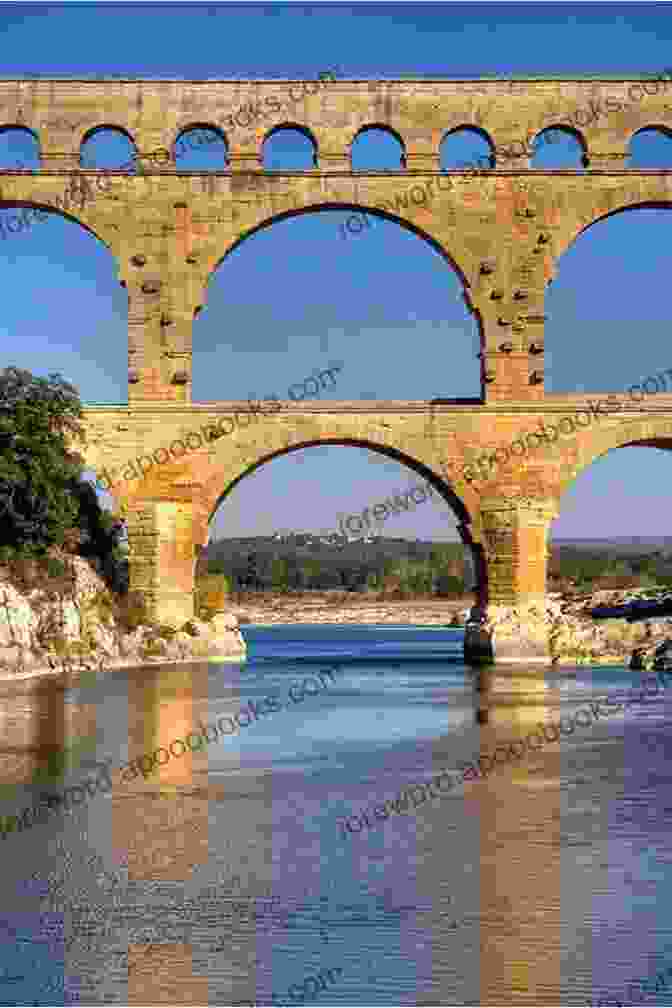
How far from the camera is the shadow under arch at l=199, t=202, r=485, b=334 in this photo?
42781 mm

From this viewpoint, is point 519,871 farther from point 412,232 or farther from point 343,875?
point 412,232

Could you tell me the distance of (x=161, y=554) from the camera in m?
42.3

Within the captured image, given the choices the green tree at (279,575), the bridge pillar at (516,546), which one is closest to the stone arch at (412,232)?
the bridge pillar at (516,546)

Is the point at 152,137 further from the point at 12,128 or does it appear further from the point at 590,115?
the point at 590,115

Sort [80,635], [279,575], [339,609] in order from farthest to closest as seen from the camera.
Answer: [279,575] < [339,609] < [80,635]

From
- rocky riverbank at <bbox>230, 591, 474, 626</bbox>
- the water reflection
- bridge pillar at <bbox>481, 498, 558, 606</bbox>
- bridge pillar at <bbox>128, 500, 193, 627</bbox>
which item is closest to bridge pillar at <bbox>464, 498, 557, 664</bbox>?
bridge pillar at <bbox>481, 498, 558, 606</bbox>

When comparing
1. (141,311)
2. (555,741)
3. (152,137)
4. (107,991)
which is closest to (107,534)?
(141,311)

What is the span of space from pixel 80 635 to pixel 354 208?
1221cm

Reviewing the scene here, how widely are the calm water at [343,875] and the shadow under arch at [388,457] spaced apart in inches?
712

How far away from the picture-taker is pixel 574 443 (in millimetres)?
42406

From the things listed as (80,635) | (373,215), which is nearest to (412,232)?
(373,215)

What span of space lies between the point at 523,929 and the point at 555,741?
1134 centimetres

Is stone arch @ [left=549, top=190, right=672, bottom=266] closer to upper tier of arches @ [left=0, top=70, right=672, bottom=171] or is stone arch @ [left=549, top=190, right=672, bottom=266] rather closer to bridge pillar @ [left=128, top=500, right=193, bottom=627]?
upper tier of arches @ [left=0, top=70, right=672, bottom=171]

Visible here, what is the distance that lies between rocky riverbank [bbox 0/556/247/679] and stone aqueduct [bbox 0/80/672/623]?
0.81m
